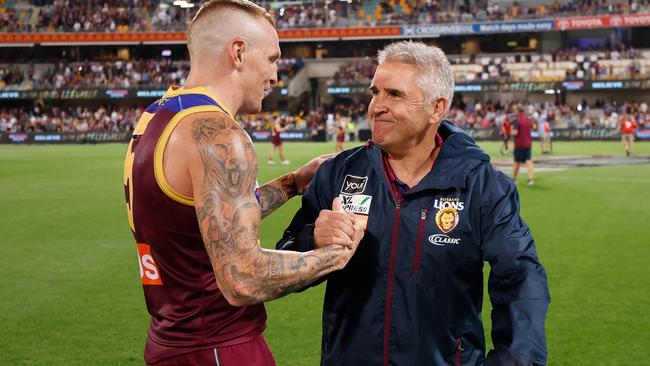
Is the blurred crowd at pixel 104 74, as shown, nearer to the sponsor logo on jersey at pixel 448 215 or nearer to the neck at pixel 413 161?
the neck at pixel 413 161

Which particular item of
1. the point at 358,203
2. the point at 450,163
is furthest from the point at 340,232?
the point at 450,163

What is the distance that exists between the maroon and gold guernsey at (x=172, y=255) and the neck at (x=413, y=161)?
0.93 meters

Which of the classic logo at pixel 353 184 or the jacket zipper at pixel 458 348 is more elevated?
the classic logo at pixel 353 184

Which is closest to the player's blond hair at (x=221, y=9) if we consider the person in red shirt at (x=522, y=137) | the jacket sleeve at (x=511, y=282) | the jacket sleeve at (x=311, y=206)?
the jacket sleeve at (x=311, y=206)

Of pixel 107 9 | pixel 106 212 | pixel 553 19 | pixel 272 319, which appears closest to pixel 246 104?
pixel 272 319

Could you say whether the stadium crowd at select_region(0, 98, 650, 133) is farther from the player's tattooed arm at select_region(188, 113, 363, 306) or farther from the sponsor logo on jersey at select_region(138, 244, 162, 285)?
the player's tattooed arm at select_region(188, 113, 363, 306)

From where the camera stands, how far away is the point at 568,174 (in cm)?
2200

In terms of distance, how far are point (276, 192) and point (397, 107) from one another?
93cm

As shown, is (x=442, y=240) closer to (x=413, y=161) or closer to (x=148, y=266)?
(x=413, y=161)

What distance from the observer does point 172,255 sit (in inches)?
119

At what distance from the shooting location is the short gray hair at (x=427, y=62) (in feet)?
11.2

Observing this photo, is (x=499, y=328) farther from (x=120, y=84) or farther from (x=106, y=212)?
(x=120, y=84)

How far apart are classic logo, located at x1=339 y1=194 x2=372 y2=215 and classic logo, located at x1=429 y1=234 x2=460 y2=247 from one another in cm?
32

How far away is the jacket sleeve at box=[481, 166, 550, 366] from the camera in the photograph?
304 cm
